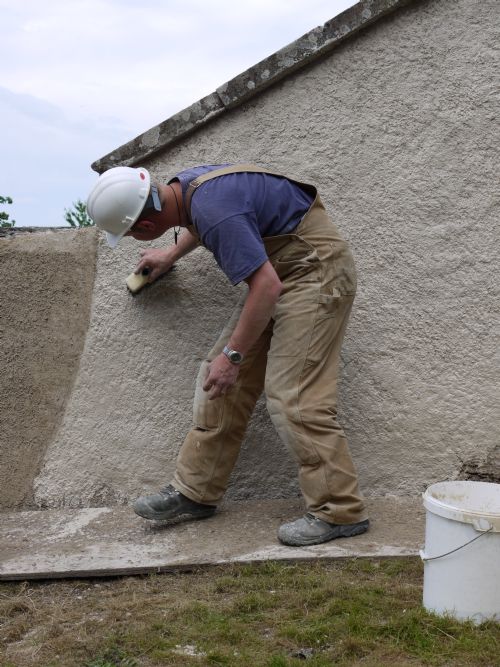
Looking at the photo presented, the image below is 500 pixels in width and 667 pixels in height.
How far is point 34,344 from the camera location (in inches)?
159

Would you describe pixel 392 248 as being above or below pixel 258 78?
below

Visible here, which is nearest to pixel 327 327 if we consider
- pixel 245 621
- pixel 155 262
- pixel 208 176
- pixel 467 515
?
pixel 208 176

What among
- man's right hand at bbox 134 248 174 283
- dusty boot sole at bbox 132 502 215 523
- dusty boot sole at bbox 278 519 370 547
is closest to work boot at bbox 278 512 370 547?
dusty boot sole at bbox 278 519 370 547

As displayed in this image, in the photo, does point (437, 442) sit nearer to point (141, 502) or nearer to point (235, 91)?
point (141, 502)

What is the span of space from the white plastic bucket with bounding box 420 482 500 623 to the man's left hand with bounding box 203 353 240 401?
37.0 inches

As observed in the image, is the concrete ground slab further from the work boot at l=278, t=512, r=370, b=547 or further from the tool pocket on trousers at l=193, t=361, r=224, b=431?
the tool pocket on trousers at l=193, t=361, r=224, b=431

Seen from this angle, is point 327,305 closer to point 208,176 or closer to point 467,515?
point 208,176

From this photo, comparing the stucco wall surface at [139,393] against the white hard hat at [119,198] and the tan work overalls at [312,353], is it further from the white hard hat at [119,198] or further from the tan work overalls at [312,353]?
the white hard hat at [119,198]

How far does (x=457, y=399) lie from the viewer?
12.3 ft

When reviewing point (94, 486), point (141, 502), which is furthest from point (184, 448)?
point (94, 486)

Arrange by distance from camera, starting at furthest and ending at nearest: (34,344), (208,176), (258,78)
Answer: (34,344) < (258,78) < (208,176)

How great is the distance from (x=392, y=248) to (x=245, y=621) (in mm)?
1807

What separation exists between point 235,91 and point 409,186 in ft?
2.98

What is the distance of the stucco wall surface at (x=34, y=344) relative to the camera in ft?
13.2
